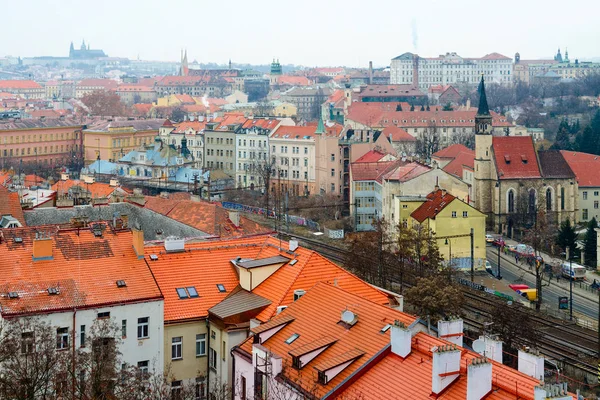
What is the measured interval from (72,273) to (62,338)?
2428mm

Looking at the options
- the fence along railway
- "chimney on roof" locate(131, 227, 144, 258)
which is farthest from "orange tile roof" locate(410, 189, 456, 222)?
"chimney on roof" locate(131, 227, 144, 258)

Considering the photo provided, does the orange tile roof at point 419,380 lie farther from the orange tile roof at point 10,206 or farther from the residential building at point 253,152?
the residential building at point 253,152

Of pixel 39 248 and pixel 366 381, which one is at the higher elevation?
pixel 39 248

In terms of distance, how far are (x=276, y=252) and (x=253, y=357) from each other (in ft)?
23.4

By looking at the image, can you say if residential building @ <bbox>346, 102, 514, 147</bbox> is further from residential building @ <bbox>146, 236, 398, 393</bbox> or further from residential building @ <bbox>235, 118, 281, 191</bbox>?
residential building @ <bbox>146, 236, 398, 393</bbox>

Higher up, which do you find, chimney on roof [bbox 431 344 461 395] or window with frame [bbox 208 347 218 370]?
chimney on roof [bbox 431 344 461 395]

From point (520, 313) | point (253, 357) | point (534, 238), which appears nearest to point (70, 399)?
point (253, 357)

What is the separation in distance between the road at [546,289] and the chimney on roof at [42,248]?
2850cm

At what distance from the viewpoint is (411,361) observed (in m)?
23.0

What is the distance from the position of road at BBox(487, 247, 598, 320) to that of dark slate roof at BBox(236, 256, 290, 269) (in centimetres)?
2220

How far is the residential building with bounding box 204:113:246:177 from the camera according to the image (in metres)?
102

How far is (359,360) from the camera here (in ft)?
78.0

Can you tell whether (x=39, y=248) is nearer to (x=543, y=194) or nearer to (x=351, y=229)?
(x=351, y=229)

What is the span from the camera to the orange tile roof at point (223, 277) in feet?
97.3
